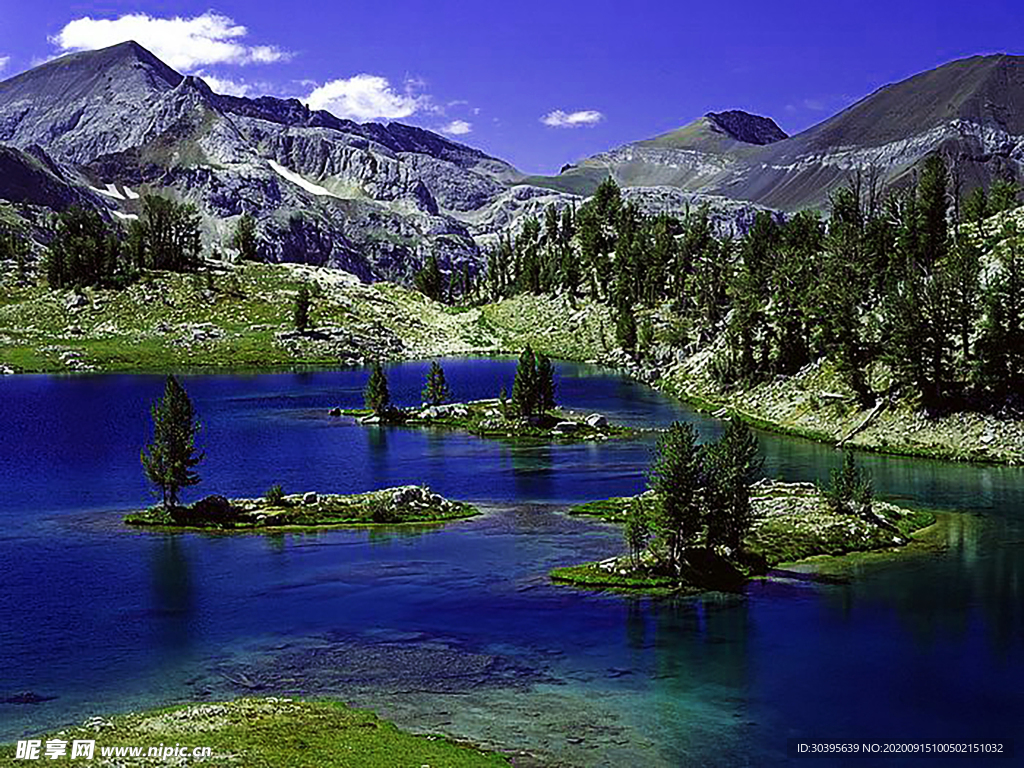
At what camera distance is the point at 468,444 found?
13225cm

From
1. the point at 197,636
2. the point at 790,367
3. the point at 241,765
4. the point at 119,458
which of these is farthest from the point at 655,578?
the point at 790,367

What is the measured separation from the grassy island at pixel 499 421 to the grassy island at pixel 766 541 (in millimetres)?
39433

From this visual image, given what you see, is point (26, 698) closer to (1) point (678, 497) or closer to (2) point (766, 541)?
(1) point (678, 497)

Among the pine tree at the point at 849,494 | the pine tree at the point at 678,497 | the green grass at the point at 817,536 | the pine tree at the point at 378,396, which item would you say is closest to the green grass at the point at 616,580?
the pine tree at the point at 678,497

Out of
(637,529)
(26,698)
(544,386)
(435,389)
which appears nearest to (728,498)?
(637,529)

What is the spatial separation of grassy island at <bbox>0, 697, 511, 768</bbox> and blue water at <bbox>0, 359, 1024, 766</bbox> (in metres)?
2.39

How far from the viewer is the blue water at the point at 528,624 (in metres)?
46.6

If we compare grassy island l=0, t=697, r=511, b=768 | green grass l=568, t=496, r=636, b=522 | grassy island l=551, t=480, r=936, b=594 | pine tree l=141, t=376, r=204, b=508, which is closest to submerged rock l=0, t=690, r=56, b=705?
grassy island l=0, t=697, r=511, b=768

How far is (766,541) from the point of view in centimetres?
7762

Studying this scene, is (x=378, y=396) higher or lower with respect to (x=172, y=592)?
higher

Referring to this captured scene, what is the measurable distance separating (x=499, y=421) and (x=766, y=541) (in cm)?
6888

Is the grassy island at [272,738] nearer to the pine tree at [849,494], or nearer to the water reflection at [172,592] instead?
the water reflection at [172,592]

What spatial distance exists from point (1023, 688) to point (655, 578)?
24327 millimetres

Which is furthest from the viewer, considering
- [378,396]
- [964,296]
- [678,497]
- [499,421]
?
[378,396]
